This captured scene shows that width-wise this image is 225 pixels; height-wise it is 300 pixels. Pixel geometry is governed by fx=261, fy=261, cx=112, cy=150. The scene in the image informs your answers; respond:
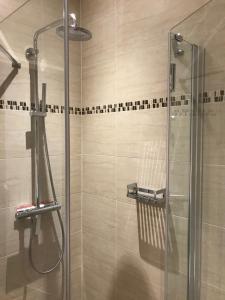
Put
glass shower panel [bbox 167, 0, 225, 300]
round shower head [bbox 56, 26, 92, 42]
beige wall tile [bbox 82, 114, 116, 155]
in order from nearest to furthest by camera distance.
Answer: glass shower panel [bbox 167, 0, 225, 300] → round shower head [bbox 56, 26, 92, 42] → beige wall tile [bbox 82, 114, 116, 155]

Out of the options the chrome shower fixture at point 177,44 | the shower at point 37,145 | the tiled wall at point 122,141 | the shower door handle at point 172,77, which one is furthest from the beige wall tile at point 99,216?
the chrome shower fixture at point 177,44

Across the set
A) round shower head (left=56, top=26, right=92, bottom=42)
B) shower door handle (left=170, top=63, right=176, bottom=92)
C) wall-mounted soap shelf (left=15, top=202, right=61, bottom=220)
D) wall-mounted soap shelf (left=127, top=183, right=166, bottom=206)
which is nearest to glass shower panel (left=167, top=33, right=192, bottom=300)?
shower door handle (left=170, top=63, right=176, bottom=92)

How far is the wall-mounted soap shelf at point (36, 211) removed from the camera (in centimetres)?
144

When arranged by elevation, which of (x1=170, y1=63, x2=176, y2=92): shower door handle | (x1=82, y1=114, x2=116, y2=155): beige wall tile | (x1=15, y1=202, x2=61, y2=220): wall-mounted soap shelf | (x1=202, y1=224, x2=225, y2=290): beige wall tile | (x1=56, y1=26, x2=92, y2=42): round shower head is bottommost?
(x1=202, y1=224, x2=225, y2=290): beige wall tile

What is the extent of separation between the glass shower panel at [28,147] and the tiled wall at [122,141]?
15.7 inches

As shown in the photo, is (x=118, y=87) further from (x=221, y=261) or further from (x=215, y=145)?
(x=221, y=261)

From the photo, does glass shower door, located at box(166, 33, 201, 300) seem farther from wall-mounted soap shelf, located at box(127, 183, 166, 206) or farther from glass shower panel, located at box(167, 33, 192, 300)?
wall-mounted soap shelf, located at box(127, 183, 166, 206)

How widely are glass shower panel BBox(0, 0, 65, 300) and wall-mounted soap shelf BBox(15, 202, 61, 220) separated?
0.5 inches

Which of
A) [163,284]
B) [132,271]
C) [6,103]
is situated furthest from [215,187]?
[6,103]

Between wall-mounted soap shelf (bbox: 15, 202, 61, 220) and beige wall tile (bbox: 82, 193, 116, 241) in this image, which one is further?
beige wall tile (bbox: 82, 193, 116, 241)

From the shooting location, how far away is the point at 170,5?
1.33m

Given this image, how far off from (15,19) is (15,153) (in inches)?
27.8

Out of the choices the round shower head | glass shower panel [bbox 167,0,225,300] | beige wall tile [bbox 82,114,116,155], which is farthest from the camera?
beige wall tile [bbox 82,114,116,155]

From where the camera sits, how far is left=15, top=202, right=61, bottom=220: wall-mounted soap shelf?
4.73 feet
